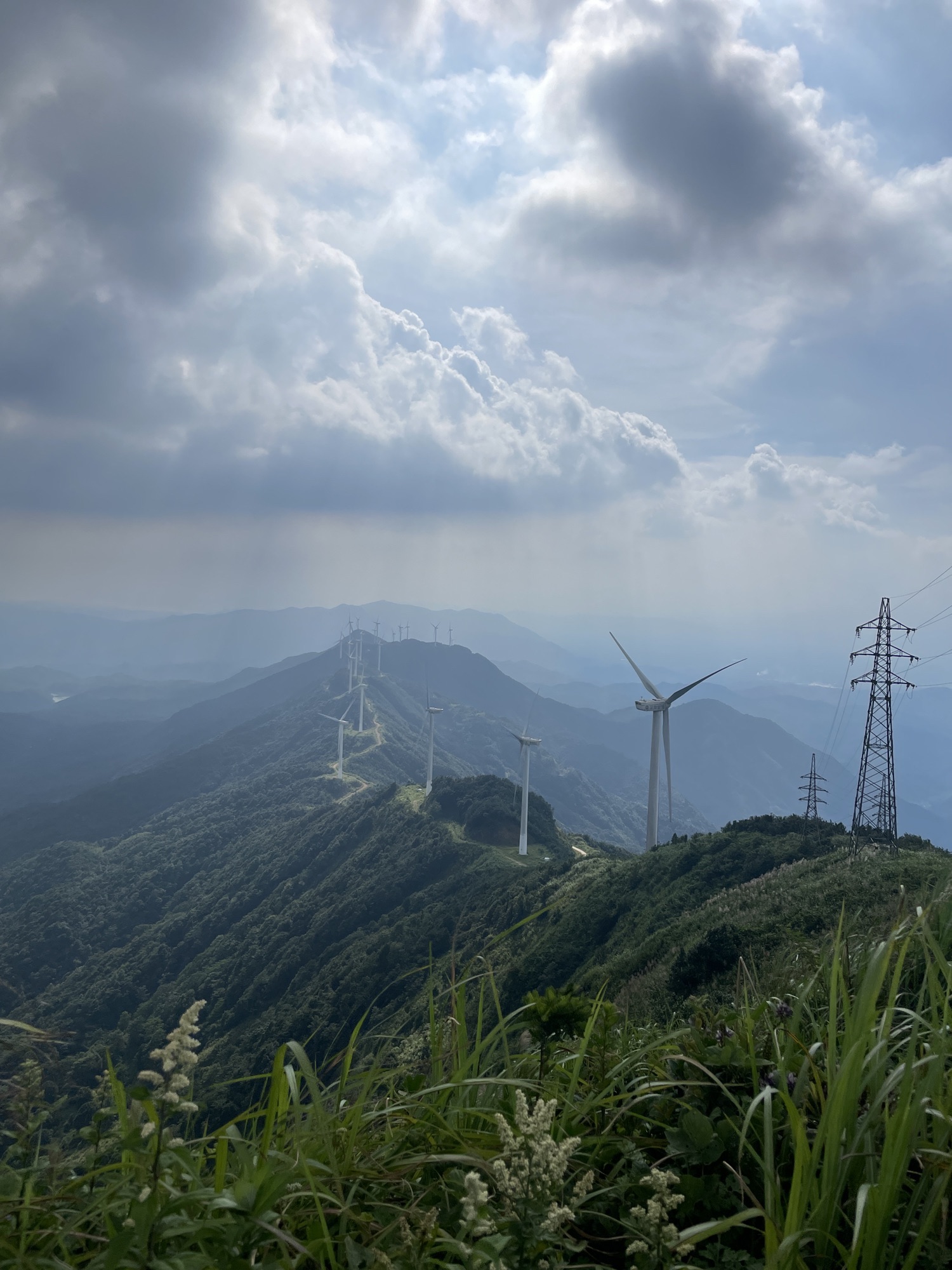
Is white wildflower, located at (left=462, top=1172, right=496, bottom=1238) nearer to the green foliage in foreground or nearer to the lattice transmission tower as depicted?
the green foliage in foreground

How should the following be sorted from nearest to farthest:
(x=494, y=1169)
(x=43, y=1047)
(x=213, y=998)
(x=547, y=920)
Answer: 1. (x=494, y=1169)
2. (x=43, y=1047)
3. (x=547, y=920)
4. (x=213, y=998)

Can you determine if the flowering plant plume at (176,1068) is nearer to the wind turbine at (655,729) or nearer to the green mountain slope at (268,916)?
the green mountain slope at (268,916)

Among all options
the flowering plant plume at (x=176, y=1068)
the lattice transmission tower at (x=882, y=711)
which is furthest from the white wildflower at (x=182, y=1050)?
the lattice transmission tower at (x=882, y=711)

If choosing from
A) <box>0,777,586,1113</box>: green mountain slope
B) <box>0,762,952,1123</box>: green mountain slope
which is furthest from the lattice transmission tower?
<box>0,777,586,1113</box>: green mountain slope

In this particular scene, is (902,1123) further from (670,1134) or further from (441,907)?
(441,907)

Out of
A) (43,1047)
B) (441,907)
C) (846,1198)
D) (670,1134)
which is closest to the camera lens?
(846,1198)

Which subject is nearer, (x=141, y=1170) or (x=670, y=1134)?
(x=141, y=1170)

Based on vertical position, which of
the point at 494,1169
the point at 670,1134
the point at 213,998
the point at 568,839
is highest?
the point at 494,1169

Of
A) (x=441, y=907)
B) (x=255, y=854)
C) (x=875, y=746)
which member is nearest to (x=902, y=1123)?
(x=875, y=746)

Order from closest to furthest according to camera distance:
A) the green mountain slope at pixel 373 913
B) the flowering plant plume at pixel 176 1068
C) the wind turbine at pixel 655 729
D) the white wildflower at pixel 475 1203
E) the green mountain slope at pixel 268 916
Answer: the white wildflower at pixel 475 1203 → the flowering plant plume at pixel 176 1068 → the green mountain slope at pixel 373 913 → the wind turbine at pixel 655 729 → the green mountain slope at pixel 268 916
